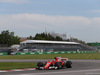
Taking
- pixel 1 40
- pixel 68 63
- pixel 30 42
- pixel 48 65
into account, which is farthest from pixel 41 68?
pixel 1 40

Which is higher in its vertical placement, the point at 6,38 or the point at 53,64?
the point at 6,38

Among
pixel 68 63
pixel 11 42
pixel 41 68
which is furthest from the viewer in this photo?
pixel 11 42

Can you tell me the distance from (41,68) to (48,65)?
2.28 feet

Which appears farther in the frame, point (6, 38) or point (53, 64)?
point (6, 38)

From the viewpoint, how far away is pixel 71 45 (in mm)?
138750

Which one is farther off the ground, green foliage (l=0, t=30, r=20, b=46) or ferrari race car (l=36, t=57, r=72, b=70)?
green foliage (l=0, t=30, r=20, b=46)

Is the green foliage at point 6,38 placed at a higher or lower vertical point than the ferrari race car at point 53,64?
higher

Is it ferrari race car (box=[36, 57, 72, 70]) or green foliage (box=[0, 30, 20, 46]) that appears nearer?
ferrari race car (box=[36, 57, 72, 70])

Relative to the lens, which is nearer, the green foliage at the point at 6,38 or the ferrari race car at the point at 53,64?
the ferrari race car at the point at 53,64

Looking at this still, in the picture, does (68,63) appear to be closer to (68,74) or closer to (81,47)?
(68,74)

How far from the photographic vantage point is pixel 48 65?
21.6 meters

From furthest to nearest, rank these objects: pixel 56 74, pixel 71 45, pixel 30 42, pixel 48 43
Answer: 1. pixel 71 45
2. pixel 48 43
3. pixel 30 42
4. pixel 56 74

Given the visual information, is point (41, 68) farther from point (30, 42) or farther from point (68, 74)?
point (30, 42)

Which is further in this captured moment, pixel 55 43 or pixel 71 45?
pixel 71 45
